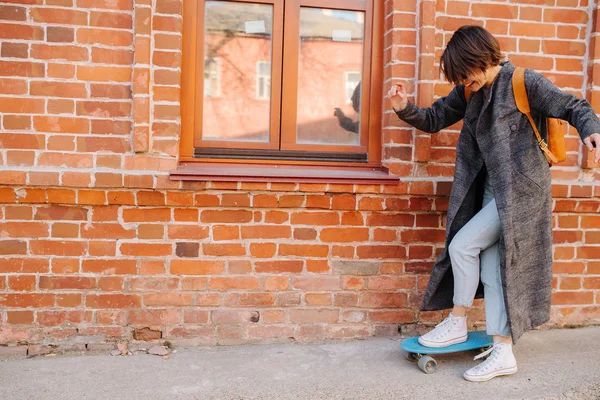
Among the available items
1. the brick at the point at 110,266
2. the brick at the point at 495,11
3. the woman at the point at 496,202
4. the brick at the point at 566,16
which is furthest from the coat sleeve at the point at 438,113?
the brick at the point at 110,266

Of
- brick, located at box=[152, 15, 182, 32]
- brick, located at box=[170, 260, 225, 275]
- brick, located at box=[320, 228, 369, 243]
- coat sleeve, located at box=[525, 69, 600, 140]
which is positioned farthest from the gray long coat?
brick, located at box=[152, 15, 182, 32]

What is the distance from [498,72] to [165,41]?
6.40 feet

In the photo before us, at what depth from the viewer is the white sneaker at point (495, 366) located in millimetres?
3213

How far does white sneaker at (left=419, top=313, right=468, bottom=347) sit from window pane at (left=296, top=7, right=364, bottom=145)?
136 centimetres

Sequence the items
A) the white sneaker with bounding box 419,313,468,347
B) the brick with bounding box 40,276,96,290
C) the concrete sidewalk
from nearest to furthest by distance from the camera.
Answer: the concrete sidewalk, the white sneaker with bounding box 419,313,468,347, the brick with bounding box 40,276,96,290

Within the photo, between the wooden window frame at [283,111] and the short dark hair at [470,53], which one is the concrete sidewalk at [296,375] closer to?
the wooden window frame at [283,111]

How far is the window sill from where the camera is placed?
11.7 ft

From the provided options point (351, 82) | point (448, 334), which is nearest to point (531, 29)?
point (351, 82)

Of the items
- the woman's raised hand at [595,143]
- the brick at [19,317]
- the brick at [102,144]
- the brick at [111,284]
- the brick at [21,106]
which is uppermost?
the brick at [21,106]

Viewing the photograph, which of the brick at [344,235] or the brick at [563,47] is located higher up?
the brick at [563,47]

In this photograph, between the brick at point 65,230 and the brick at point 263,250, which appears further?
the brick at point 263,250

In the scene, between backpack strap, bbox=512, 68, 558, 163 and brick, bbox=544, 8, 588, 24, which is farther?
brick, bbox=544, 8, 588, 24

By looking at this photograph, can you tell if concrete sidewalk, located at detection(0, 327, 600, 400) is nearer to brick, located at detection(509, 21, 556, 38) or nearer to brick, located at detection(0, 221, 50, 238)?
brick, located at detection(0, 221, 50, 238)

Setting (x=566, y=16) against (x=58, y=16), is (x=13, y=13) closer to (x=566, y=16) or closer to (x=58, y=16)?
(x=58, y=16)
